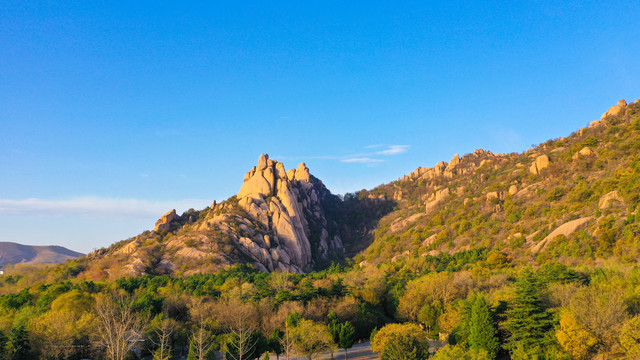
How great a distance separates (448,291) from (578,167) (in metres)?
44.6

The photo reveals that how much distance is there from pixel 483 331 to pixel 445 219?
61.6m

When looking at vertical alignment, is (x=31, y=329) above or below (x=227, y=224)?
below

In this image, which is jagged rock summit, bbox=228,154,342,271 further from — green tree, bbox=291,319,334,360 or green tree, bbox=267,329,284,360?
green tree, bbox=291,319,334,360

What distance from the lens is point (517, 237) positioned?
78.9 metres

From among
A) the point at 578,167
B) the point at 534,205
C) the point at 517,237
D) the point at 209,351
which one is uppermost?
the point at 578,167

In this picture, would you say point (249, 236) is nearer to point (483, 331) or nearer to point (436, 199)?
point (436, 199)

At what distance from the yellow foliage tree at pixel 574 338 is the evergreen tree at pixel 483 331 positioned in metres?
6.16

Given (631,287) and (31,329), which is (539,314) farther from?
(31,329)

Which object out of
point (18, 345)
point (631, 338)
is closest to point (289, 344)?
point (18, 345)

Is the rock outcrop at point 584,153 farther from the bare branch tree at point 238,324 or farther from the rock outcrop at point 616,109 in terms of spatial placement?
the bare branch tree at point 238,324

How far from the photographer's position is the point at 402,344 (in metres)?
39.7

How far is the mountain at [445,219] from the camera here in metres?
69.6

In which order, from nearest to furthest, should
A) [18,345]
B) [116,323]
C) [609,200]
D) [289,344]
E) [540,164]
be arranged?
[18,345] → [116,323] → [289,344] → [609,200] → [540,164]

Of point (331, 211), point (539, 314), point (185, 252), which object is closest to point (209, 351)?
point (539, 314)
